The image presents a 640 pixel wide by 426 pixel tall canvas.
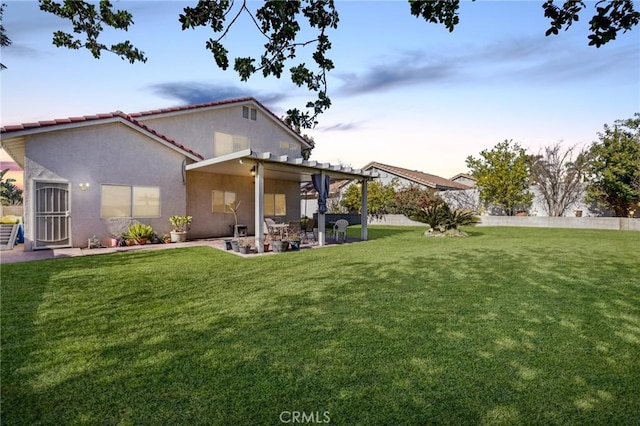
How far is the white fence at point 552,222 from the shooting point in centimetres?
2169

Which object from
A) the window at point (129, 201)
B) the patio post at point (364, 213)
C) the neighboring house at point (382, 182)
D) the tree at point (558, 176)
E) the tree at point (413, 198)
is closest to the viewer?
the window at point (129, 201)

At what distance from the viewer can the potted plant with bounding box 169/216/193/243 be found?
1401 cm

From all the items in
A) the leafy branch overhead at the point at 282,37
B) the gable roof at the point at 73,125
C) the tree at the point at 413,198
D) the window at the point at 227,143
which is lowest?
the tree at the point at 413,198

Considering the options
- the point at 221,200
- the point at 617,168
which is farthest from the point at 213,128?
the point at 617,168

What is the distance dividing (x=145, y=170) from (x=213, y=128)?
498 cm

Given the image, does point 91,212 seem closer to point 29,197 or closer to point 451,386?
point 29,197

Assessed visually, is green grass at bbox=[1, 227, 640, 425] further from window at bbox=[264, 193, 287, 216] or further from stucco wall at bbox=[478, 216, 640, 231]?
stucco wall at bbox=[478, 216, 640, 231]

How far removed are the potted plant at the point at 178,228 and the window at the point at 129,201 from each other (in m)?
0.74

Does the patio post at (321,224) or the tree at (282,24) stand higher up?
the tree at (282,24)

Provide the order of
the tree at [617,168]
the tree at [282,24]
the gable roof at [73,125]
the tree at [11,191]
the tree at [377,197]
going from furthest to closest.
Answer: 1. the tree at [11,191]
2. the tree at [377,197]
3. the tree at [617,168]
4. the gable roof at [73,125]
5. the tree at [282,24]

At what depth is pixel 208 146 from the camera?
57.1 feet

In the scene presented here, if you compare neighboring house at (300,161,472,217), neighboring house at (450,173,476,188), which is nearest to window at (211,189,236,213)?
neighboring house at (300,161,472,217)

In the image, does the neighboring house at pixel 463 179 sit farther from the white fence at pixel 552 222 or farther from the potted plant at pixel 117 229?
the potted plant at pixel 117 229

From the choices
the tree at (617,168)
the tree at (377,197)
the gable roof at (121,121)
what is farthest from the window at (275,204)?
the tree at (617,168)
